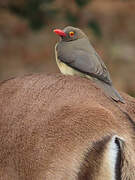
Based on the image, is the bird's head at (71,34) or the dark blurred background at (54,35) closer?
the bird's head at (71,34)

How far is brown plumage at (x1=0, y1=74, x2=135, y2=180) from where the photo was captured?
8.65ft

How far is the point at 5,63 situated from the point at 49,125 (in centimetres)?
811

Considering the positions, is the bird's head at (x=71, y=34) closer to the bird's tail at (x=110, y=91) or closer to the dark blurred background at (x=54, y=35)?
the bird's tail at (x=110, y=91)

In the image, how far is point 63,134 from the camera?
9.02 ft

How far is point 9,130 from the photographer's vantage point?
2.91 metres

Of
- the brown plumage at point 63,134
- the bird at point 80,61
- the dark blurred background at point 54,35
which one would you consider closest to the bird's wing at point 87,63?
the bird at point 80,61

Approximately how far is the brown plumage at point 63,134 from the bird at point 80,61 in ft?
1.10

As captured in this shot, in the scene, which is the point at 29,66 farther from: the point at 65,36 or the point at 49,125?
the point at 49,125

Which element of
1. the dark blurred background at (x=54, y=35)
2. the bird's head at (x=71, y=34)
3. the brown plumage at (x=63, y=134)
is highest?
the bird's head at (x=71, y=34)

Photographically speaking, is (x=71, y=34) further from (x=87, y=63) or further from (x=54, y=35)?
(x=54, y=35)

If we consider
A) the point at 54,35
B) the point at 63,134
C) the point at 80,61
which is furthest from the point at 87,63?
the point at 54,35

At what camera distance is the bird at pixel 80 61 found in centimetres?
358

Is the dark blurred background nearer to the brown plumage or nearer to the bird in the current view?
the bird

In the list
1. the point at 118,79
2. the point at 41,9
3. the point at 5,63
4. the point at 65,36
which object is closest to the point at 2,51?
the point at 5,63
